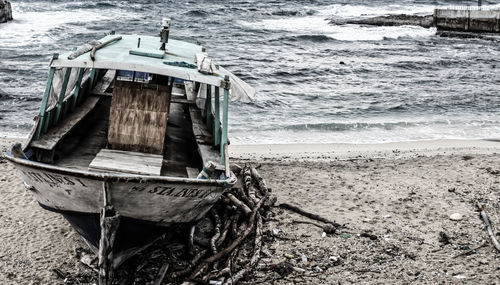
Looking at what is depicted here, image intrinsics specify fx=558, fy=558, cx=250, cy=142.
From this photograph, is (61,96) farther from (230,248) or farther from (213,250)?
(230,248)

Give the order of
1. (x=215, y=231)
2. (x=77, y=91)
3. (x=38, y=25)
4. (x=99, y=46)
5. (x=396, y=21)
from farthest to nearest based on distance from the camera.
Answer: (x=396, y=21) < (x=38, y=25) < (x=77, y=91) < (x=99, y=46) < (x=215, y=231)

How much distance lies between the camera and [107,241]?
663cm

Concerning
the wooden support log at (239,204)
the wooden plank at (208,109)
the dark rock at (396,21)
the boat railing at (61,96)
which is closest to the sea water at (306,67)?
the dark rock at (396,21)

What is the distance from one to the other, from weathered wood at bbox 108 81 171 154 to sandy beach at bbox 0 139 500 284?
1657 millimetres

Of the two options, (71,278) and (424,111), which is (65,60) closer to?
(71,278)

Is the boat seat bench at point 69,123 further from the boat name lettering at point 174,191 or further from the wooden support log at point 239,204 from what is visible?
the wooden support log at point 239,204

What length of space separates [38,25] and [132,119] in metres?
31.5

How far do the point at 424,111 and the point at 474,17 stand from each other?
22.4 m

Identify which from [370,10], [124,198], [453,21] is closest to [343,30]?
[453,21]

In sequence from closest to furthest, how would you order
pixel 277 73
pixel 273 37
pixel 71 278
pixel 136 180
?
pixel 136 180, pixel 71 278, pixel 277 73, pixel 273 37

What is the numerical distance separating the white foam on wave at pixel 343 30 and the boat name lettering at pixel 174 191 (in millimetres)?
30061

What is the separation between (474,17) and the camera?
38031 millimetres

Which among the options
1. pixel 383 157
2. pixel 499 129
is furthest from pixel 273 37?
pixel 383 157

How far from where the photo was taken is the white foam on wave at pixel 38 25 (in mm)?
31016
